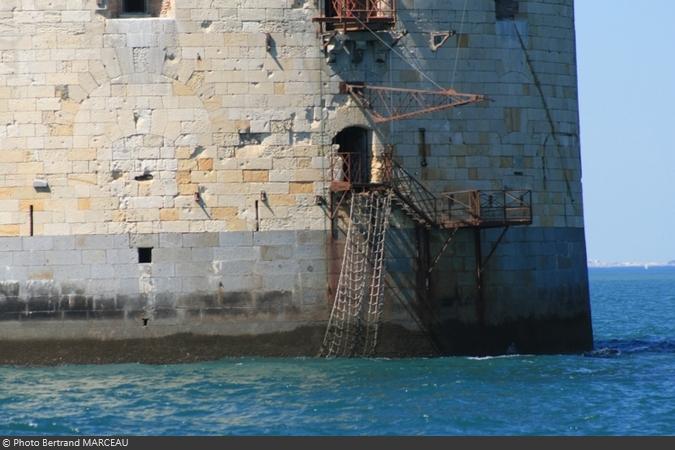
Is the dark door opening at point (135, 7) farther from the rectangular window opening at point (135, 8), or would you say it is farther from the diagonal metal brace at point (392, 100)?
the diagonal metal brace at point (392, 100)

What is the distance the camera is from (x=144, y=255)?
31031 millimetres

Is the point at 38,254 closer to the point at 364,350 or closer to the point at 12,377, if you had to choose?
the point at 12,377

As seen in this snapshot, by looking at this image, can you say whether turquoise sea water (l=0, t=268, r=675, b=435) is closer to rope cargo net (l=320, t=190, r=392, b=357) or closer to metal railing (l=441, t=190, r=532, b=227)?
rope cargo net (l=320, t=190, r=392, b=357)

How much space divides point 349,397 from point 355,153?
5.90 m

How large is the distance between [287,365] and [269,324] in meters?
0.98

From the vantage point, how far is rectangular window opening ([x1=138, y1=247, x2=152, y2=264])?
30984 millimetres

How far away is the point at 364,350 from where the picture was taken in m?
31.4

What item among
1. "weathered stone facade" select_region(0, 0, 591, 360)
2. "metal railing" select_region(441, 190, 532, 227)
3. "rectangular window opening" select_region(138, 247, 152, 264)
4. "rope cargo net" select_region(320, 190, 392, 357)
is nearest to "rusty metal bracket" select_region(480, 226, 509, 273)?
"metal railing" select_region(441, 190, 532, 227)

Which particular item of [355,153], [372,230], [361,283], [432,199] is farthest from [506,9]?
[361,283]

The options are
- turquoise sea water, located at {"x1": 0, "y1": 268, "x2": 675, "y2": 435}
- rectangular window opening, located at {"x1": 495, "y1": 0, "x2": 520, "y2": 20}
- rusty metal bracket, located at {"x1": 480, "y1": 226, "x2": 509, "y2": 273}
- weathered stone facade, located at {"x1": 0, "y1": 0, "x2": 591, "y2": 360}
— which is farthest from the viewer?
rectangular window opening, located at {"x1": 495, "y1": 0, "x2": 520, "y2": 20}

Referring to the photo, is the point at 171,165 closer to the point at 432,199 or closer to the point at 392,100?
the point at 392,100

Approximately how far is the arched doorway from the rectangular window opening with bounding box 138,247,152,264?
12.5 ft
